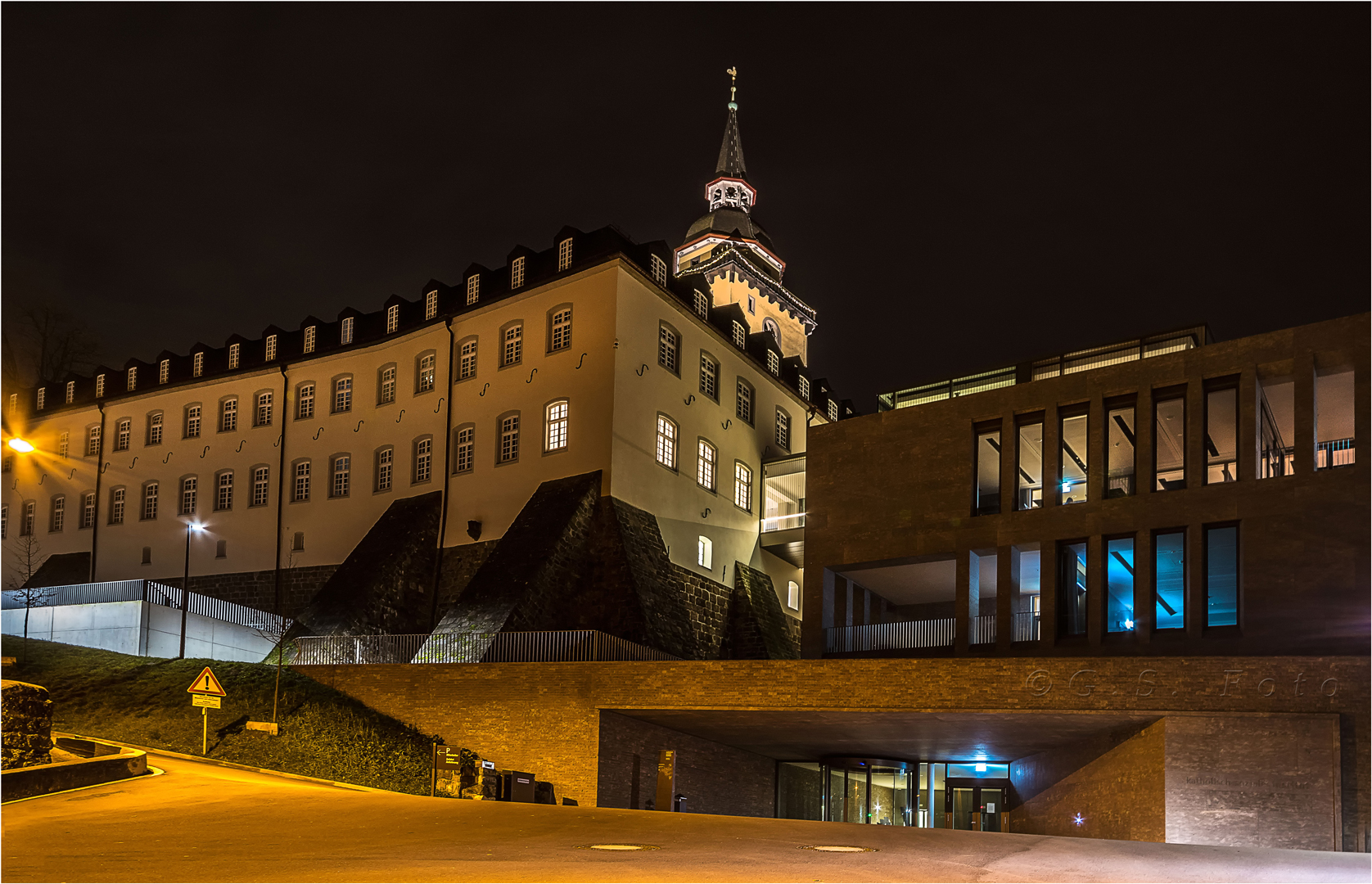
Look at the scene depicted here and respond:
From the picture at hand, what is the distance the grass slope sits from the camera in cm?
2438

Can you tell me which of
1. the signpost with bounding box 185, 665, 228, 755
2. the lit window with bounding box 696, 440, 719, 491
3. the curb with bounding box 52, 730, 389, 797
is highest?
the lit window with bounding box 696, 440, 719, 491

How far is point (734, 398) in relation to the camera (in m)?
39.9

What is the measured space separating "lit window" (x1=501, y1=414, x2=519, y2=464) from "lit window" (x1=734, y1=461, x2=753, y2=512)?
7338 millimetres

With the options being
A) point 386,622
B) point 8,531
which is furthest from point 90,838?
point 8,531

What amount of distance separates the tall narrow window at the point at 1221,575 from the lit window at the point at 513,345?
19.1 metres

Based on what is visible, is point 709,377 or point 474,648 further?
point 709,377

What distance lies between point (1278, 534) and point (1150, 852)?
456 inches

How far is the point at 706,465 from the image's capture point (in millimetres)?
37750

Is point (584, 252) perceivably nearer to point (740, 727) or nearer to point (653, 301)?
point (653, 301)

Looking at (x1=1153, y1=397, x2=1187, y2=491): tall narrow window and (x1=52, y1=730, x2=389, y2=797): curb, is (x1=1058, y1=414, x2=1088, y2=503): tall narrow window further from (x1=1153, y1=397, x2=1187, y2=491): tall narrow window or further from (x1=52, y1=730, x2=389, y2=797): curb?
(x1=52, y1=730, x2=389, y2=797): curb

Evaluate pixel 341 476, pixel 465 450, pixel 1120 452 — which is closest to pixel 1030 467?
pixel 1120 452

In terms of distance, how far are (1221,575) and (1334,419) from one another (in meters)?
5.20

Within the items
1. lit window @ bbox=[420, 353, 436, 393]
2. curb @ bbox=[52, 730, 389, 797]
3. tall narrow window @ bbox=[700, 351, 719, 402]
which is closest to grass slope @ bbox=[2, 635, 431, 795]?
curb @ bbox=[52, 730, 389, 797]

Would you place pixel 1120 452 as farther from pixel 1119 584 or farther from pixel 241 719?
pixel 241 719
